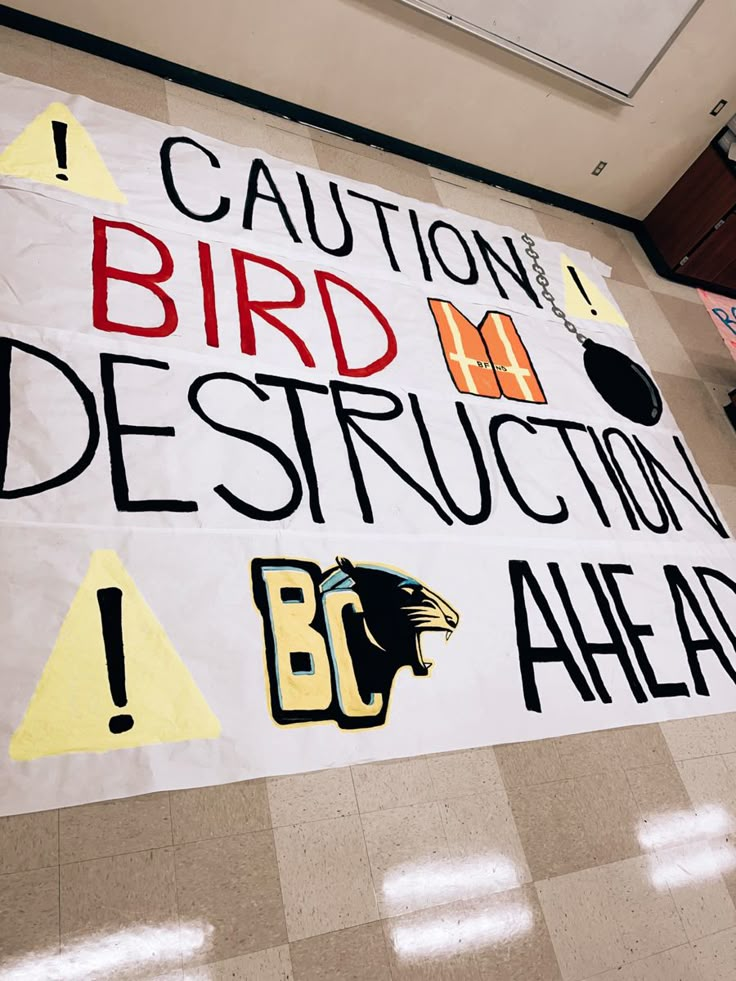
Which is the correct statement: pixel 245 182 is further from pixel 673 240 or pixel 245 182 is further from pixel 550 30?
pixel 673 240

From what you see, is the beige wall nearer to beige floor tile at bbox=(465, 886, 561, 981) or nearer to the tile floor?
the tile floor

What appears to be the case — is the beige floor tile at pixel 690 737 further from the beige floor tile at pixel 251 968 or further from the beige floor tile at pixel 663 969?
the beige floor tile at pixel 251 968

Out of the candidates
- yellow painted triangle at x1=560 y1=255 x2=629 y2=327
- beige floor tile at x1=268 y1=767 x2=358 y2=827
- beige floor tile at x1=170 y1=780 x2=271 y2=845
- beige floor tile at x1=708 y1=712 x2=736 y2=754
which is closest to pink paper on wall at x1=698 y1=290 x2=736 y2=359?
yellow painted triangle at x1=560 y1=255 x2=629 y2=327

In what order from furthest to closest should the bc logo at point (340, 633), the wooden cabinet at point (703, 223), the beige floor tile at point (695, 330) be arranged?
1. the wooden cabinet at point (703, 223)
2. the beige floor tile at point (695, 330)
3. the bc logo at point (340, 633)

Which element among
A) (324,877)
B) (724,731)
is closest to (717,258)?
(724,731)

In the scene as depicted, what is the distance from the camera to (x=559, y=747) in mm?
1398

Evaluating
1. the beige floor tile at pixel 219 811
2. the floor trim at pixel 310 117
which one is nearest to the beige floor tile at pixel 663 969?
the beige floor tile at pixel 219 811

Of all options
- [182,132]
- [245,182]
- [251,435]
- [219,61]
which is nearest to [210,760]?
[251,435]

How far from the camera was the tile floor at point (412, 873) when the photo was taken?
3.22 ft

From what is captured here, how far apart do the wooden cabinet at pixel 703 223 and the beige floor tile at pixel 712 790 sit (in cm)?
209

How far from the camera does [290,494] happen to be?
1439 millimetres

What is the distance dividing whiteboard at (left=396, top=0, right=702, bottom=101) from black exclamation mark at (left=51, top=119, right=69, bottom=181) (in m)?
1.16

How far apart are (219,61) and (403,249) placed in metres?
0.86

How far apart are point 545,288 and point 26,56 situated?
173 centimetres
